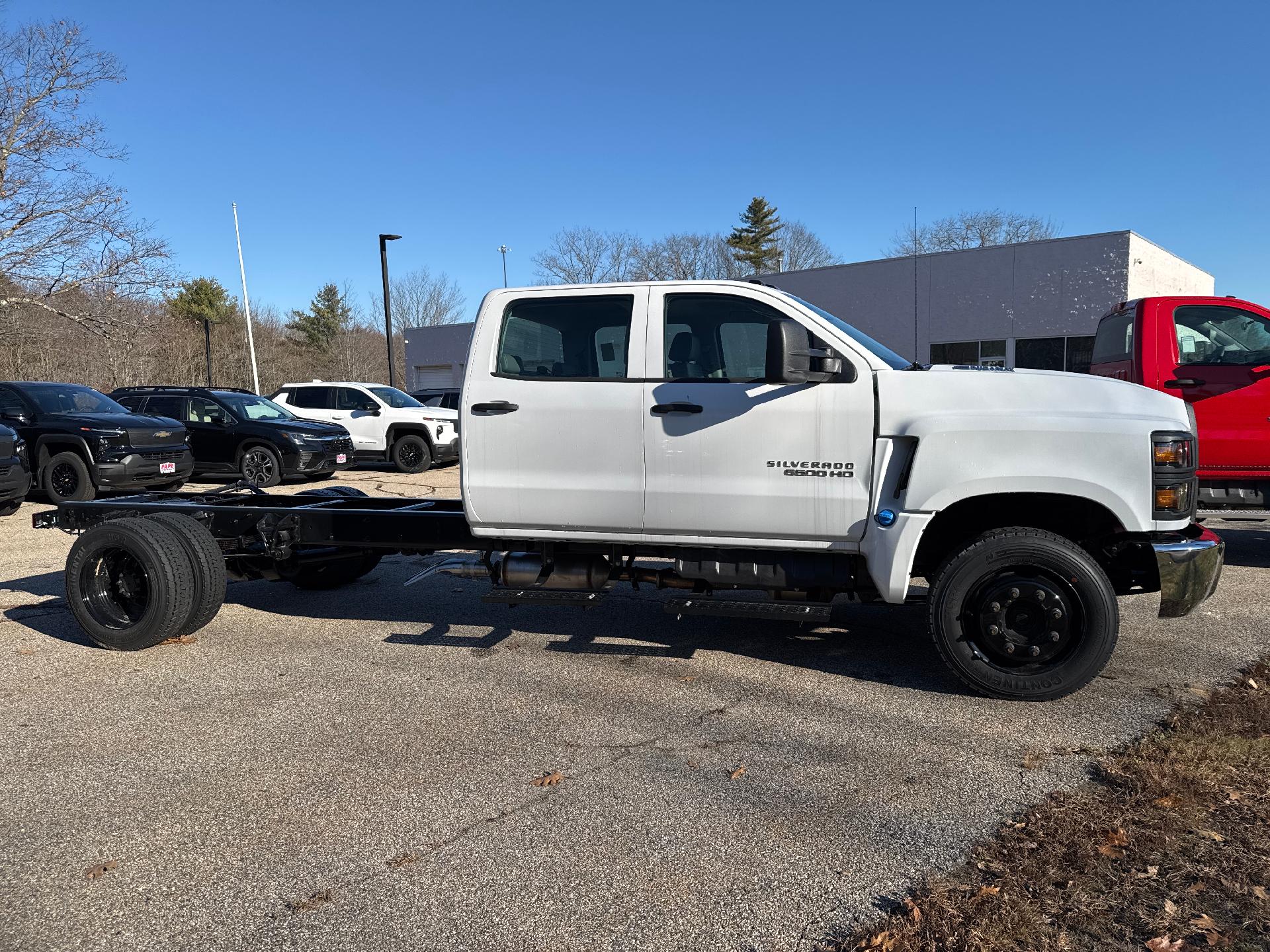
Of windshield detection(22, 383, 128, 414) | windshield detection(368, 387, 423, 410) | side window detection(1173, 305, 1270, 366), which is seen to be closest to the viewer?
side window detection(1173, 305, 1270, 366)

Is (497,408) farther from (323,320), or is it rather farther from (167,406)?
(323,320)

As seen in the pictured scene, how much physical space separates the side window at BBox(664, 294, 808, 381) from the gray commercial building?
777 inches

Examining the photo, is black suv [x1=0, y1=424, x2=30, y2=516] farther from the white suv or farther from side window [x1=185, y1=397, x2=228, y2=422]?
the white suv

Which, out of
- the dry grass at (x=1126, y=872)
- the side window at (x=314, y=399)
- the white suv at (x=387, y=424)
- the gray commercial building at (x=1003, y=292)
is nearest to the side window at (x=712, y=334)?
the dry grass at (x=1126, y=872)

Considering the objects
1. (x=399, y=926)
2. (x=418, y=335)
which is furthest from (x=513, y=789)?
(x=418, y=335)

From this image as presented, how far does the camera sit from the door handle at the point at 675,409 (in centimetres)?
475

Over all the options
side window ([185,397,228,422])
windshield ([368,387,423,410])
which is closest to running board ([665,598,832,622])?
side window ([185,397,228,422])

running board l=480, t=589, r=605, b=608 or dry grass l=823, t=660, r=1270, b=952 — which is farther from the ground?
running board l=480, t=589, r=605, b=608

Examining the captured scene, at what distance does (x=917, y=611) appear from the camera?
642cm

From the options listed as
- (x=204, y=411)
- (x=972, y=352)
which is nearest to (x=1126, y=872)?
(x=204, y=411)

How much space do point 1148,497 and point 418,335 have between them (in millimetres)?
39389

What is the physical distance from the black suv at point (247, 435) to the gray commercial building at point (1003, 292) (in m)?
16.5

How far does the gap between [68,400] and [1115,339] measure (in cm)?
1332

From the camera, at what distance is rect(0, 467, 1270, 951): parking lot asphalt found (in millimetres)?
2764
